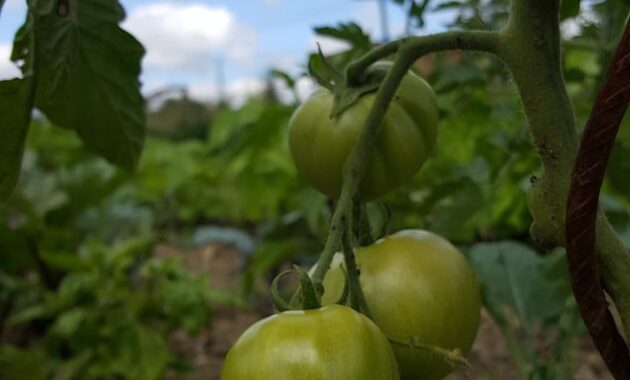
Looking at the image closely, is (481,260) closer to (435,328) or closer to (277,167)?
(435,328)

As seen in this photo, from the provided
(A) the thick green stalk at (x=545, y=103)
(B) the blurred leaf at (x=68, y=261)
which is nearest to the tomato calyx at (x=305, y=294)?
(A) the thick green stalk at (x=545, y=103)

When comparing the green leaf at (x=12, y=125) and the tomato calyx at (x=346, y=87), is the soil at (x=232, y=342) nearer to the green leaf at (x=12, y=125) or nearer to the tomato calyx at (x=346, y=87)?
the tomato calyx at (x=346, y=87)

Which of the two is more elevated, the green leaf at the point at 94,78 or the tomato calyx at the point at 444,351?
the green leaf at the point at 94,78

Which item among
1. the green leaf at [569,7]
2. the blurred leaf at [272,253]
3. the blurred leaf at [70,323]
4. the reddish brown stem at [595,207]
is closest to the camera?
the reddish brown stem at [595,207]

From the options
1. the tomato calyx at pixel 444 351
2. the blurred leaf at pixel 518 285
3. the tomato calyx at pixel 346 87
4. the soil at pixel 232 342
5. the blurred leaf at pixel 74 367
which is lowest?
the soil at pixel 232 342

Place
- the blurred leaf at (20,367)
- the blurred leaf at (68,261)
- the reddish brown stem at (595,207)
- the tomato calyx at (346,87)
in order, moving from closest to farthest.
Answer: the reddish brown stem at (595,207), the tomato calyx at (346,87), the blurred leaf at (20,367), the blurred leaf at (68,261)

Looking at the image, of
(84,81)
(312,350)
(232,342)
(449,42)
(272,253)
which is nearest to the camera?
(312,350)

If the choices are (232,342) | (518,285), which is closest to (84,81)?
(518,285)

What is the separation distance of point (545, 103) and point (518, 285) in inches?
36.2

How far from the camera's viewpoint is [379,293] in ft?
2.27

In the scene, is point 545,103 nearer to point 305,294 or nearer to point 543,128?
point 543,128

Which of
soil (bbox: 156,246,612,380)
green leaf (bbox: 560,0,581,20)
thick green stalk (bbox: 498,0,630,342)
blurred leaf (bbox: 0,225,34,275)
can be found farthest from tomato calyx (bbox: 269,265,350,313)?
blurred leaf (bbox: 0,225,34,275)

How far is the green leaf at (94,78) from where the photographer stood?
30.6 inches

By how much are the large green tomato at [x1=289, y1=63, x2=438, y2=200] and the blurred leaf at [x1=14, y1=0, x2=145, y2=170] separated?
191 mm
